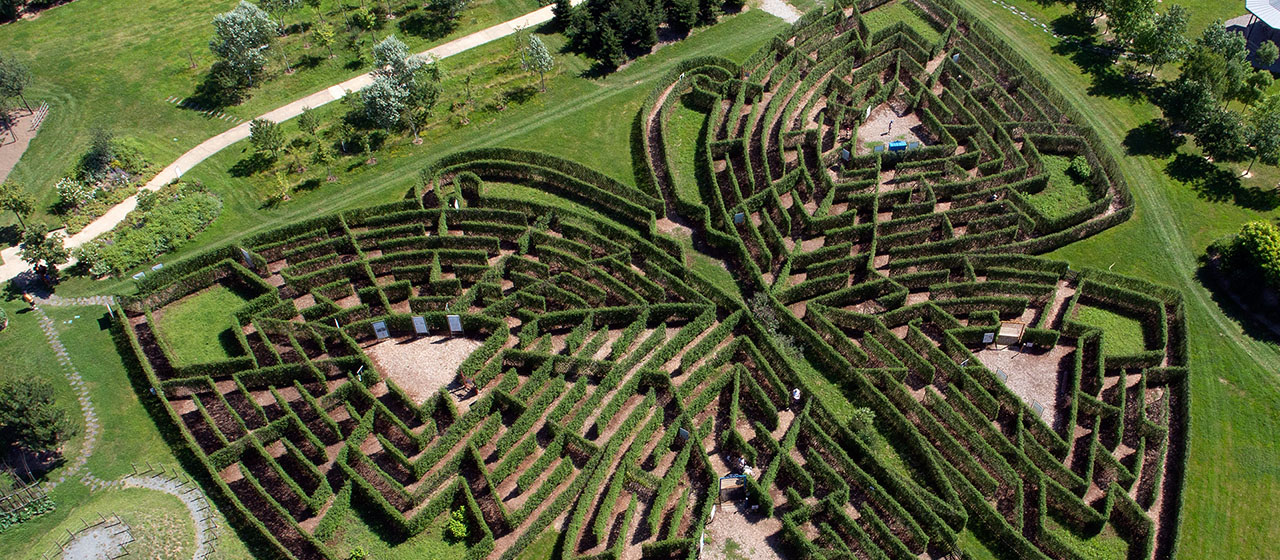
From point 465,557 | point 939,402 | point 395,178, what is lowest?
point 465,557

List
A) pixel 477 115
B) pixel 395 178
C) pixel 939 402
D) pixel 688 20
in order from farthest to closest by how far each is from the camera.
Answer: pixel 688 20 → pixel 477 115 → pixel 395 178 → pixel 939 402

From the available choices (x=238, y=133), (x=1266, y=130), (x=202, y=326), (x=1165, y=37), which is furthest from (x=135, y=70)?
(x=1266, y=130)

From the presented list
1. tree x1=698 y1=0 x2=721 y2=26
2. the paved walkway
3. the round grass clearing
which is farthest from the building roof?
the round grass clearing

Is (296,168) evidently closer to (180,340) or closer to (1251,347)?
(180,340)

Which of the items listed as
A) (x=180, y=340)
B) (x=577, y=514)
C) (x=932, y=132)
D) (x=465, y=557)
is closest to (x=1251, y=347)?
(x=932, y=132)

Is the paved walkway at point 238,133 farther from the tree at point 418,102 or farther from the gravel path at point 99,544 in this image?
the gravel path at point 99,544

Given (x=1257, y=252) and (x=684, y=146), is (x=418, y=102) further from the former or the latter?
(x=1257, y=252)

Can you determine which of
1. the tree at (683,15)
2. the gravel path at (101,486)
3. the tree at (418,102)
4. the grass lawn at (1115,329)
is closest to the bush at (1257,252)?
the grass lawn at (1115,329)
